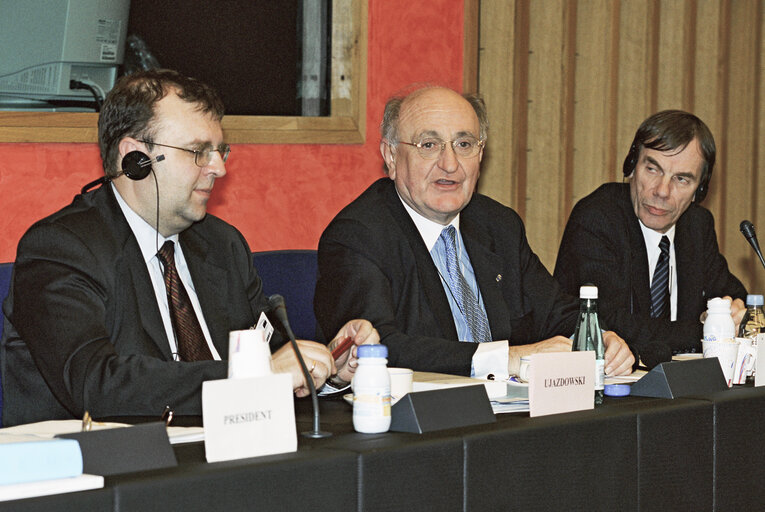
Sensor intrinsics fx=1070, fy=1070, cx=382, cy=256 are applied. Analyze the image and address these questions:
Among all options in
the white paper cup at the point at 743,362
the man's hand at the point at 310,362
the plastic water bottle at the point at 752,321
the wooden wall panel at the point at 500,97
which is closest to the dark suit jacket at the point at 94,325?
the man's hand at the point at 310,362

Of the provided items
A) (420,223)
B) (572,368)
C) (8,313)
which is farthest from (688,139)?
(8,313)

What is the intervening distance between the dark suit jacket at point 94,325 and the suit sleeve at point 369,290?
253mm

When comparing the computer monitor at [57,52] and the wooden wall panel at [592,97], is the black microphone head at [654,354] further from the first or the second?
the wooden wall panel at [592,97]

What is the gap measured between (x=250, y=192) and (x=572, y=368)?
1855 millimetres

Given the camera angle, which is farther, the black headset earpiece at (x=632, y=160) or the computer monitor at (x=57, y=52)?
the black headset earpiece at (x=632, y=160)

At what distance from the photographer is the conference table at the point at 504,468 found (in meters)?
1.25

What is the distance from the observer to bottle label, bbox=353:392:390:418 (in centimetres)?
153

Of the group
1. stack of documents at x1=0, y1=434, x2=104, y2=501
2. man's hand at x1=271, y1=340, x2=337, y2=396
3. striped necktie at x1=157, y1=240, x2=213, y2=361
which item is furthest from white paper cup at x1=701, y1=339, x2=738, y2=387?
stack of documents at x1=0, y1=434, x2=104, y2=501

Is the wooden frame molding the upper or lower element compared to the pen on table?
upper

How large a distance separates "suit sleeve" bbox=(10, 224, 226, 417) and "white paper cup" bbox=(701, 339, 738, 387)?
997mm

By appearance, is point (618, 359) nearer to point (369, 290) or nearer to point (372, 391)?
point (369, 290)

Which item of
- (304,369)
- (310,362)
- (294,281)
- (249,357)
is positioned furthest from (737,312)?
(249,357)

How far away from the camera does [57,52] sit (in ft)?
9.70

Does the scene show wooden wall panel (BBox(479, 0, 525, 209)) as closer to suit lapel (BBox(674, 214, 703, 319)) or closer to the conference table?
suit lapel (BBox(674, 214, 703, 319))
